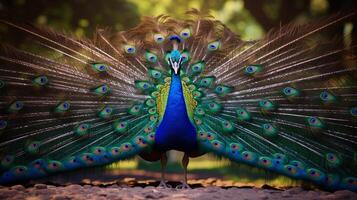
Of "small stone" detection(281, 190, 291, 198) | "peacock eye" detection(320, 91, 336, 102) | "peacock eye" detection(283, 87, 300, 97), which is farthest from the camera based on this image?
"peacock eye" detection(283, 87, 300, 97)

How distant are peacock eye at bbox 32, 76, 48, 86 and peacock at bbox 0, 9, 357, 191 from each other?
11 millimetres

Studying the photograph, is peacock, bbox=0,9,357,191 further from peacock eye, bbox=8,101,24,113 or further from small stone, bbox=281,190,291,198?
small stone, bbox=281,190,291,198

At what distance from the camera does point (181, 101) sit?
17.6 ft

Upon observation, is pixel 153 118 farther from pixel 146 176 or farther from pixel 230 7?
pixel 230 7

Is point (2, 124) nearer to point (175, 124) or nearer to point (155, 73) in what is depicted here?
point (155, 73)

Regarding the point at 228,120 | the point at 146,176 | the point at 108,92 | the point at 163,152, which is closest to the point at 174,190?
the point at 163,152

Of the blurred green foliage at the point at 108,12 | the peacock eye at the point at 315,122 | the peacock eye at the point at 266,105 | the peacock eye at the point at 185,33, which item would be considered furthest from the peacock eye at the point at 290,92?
the blurred green foliage at the point at 108,12

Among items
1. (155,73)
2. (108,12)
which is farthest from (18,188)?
(108,12)

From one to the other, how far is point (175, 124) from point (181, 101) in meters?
0.25

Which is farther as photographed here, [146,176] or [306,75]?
[146,176]

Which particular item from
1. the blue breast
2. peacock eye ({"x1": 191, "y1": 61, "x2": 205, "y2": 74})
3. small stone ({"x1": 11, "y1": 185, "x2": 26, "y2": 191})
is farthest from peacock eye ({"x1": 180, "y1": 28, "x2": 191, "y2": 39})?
small stone ({"x1": 11, "y1": 185, "x2": 26, "y2": 191})

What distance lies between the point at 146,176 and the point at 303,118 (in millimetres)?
4356

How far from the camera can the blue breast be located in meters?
5.36

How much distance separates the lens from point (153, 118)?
5.60 meters
